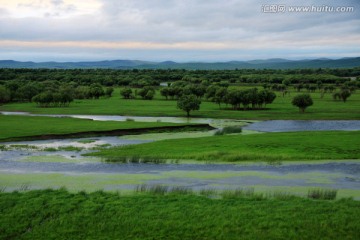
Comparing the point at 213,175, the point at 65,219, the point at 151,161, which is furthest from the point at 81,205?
the point at 151,161

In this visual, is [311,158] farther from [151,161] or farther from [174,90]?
[174,90]

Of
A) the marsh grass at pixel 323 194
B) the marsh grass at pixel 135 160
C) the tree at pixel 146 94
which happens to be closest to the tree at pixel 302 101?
the tree at pixel 146 94

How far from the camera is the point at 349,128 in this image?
74.0 metres

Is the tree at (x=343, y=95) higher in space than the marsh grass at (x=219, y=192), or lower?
lower

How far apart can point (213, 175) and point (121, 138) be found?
1173 inches

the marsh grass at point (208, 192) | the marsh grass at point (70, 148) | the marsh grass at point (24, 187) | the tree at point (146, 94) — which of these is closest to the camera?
the marsh grass at point (208, 192)

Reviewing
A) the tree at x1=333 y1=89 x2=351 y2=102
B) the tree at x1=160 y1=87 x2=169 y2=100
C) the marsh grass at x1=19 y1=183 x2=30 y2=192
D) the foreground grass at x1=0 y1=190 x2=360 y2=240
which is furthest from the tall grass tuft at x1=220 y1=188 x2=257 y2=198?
the tree at x1=160 y1=87 x2=169 y2=100

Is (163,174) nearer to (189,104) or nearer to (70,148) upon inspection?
(70,148)

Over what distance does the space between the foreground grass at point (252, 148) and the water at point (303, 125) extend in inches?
549

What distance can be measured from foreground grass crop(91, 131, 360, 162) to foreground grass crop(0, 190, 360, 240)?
61.4 feet

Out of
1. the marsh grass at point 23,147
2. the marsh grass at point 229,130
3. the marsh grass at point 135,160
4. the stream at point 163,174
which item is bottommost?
the marsh grass at point 229,130

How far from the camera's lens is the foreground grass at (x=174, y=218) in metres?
22.2

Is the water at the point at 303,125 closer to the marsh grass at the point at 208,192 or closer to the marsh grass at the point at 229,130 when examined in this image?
the marsh grass at the point at 229,130

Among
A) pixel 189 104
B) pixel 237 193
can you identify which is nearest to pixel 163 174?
pixel 237 193
